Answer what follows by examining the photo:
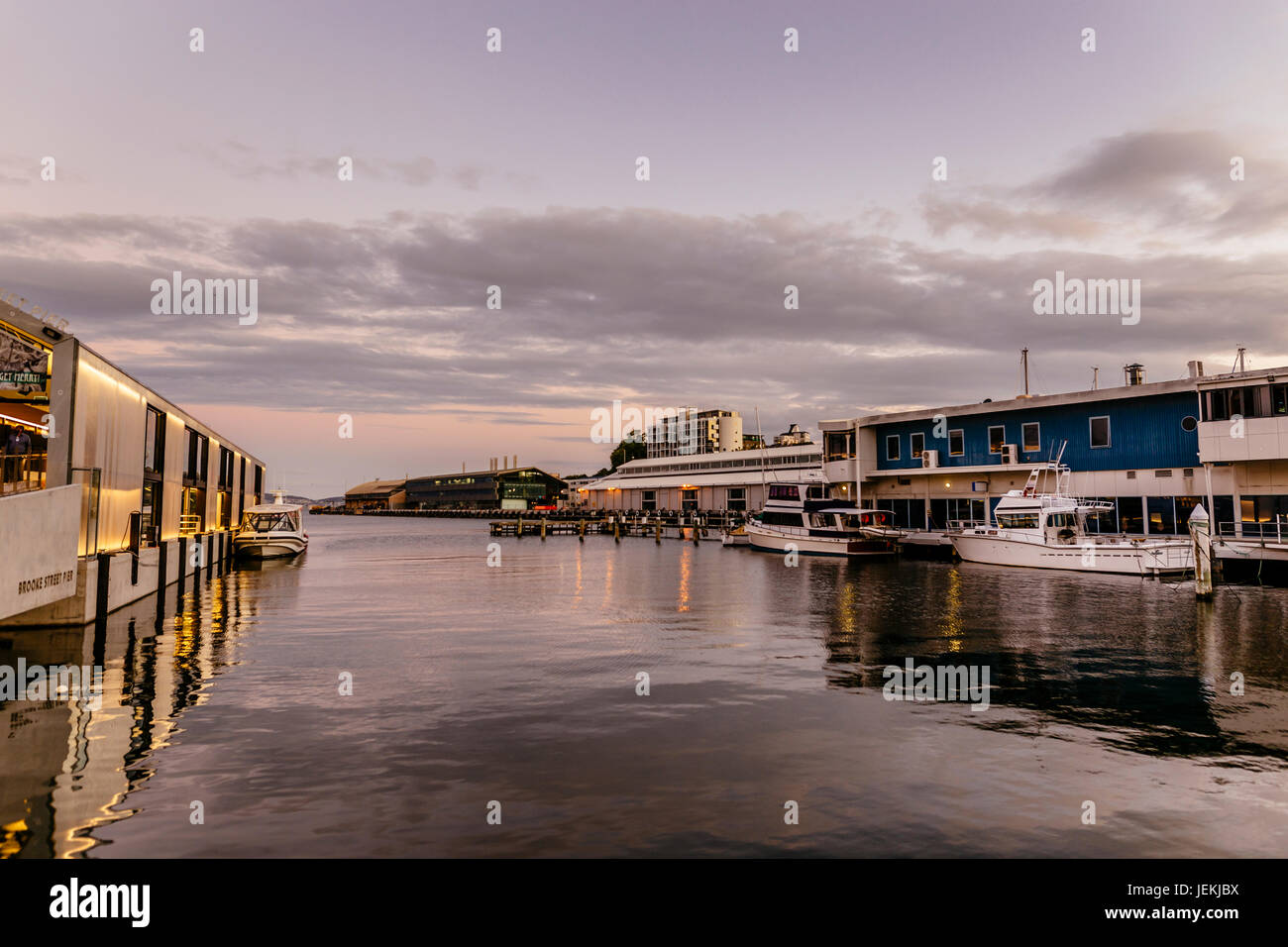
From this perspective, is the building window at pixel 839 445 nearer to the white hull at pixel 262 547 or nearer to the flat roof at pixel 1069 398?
the flat roof at pixel 1069 398

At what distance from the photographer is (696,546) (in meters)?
73.9

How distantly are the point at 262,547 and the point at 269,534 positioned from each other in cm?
129

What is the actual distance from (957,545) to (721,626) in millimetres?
30700

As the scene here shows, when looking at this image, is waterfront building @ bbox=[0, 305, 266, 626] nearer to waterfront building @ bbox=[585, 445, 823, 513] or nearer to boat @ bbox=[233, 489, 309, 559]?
boat @ bbox=[233, 489, 309, 559]

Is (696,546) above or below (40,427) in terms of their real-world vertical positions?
below

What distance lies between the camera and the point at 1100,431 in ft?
156

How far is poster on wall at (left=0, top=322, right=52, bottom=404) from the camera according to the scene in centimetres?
2400

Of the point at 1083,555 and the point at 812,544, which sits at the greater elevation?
the point at 1083,555

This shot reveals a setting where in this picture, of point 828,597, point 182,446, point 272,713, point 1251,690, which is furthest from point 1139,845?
point 182,446

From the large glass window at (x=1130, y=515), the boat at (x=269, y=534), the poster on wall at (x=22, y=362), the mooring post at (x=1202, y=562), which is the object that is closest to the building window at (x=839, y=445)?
the large glass window at (x=1130, y=515)

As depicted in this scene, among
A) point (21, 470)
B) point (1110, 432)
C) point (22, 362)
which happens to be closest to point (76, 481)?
point (22, 362)

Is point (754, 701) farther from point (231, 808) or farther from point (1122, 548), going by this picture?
point (1122, 548)

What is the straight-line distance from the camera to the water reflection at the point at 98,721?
30.5ft

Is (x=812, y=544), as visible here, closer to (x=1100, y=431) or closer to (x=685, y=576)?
(x=685, y=576)
